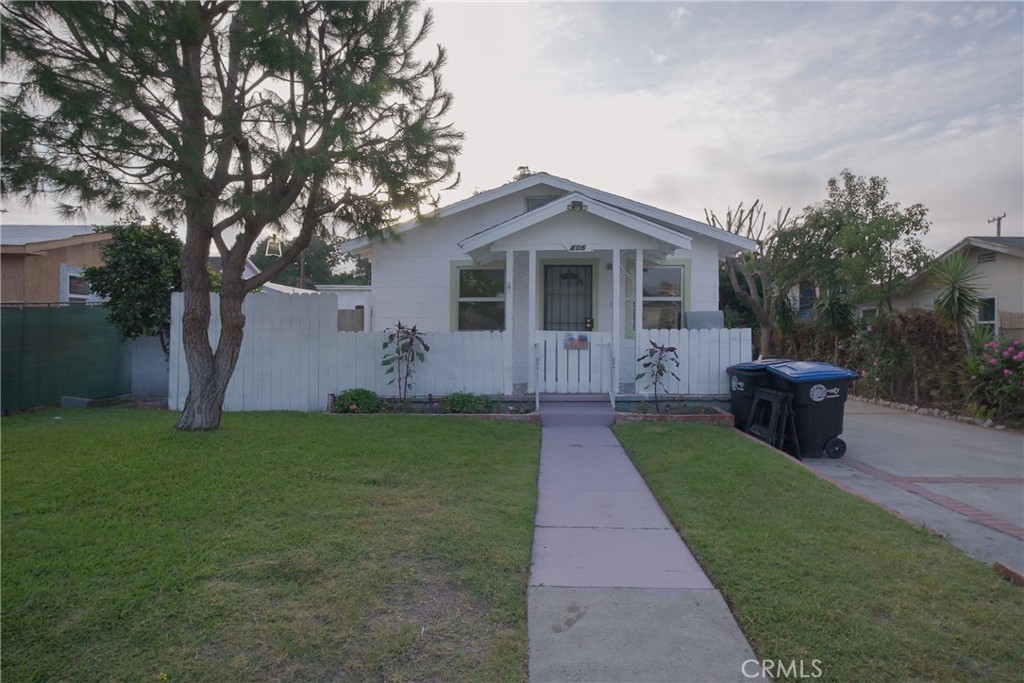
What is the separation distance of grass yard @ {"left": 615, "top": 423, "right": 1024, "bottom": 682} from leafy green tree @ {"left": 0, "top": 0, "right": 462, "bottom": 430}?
16.6ft

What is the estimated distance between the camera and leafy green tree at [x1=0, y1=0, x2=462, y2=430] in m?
7.00

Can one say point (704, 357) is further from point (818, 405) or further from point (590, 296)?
point (590, 296)

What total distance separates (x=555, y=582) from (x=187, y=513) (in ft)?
9.45

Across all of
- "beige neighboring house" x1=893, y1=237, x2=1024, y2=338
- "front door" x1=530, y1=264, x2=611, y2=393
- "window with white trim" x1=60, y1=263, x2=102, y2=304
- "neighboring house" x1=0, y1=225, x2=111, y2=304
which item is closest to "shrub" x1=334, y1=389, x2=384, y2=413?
"front door" x1=530, y1=264, x2=611, y2=393

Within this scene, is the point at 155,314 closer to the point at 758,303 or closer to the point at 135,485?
the point at 135,485

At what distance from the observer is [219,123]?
7.75 metres

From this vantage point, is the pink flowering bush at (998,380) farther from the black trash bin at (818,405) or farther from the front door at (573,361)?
the front door at (573,361)

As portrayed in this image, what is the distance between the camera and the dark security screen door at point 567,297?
13.4 metres

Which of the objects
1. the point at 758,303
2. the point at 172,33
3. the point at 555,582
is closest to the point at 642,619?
the point at 555,582

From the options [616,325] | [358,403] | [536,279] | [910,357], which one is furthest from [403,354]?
A: [910,357]

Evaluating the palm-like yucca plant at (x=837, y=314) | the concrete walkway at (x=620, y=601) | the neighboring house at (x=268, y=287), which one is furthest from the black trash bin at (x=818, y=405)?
the palm-like yucca plant at (x=837, y=314)

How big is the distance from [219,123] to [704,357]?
25.7 feet

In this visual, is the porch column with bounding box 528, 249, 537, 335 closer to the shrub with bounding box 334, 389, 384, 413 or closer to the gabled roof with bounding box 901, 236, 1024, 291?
the shrub with bounding box 334, 389, 384, 413

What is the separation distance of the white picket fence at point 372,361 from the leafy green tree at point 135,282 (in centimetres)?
129
